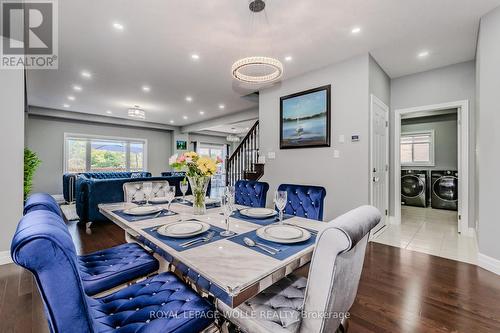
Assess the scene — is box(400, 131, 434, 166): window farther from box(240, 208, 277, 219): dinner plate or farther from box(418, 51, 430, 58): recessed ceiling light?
box(240, 208, 277, 219): dinner plate

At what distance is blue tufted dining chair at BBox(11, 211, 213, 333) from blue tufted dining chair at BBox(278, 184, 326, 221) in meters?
1.22

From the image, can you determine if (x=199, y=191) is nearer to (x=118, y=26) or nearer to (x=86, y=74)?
(x=118, y=26)

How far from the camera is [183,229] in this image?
1312 millimetres

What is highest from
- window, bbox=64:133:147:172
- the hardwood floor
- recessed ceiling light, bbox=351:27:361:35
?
recessed ceiling light, bbox=351:27:361:35

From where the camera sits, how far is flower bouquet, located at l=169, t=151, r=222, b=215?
1.70m

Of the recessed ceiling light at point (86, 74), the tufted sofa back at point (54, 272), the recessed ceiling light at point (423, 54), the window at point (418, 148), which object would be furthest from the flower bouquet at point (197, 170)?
the window at point (418, 148)

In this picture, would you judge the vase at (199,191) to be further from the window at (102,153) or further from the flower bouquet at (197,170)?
the window at (102,153)

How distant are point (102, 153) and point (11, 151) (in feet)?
19.8

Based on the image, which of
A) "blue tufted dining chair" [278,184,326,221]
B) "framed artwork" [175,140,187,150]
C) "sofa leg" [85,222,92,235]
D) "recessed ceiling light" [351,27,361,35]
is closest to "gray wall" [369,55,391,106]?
"recessed ceiling light" [351,27,361,35]

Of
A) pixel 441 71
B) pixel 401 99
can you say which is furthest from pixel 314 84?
pixel 441 71

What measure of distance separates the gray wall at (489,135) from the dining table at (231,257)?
7.76ft

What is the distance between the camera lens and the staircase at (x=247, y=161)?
4699mm

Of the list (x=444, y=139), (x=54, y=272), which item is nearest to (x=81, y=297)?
(x=54, y=272)

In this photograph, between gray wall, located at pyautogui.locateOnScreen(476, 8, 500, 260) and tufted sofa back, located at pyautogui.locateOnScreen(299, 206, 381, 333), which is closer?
tufted sofa back, located at pyautogui.locateOnScreen(299, 206, 381, 333)
